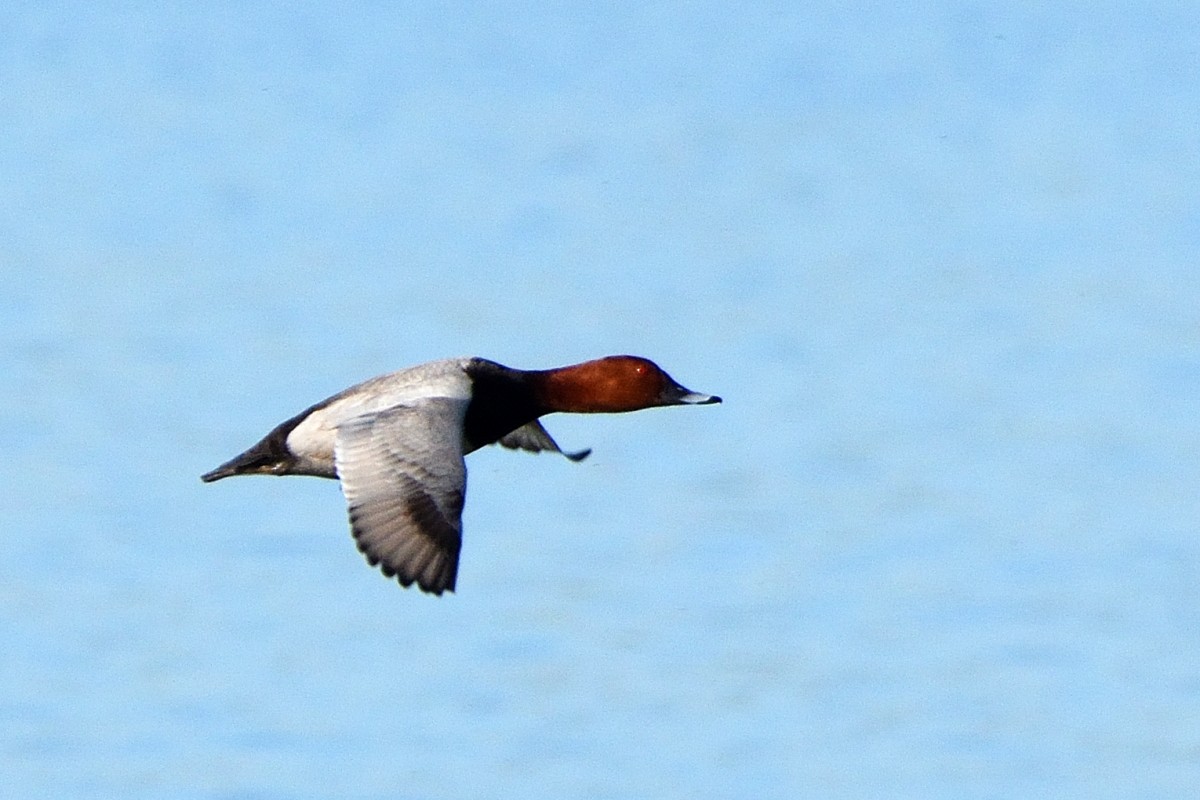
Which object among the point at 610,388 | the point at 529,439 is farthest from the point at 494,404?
the point at 529,439

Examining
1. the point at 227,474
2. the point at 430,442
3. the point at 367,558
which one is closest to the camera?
the point at 367,558

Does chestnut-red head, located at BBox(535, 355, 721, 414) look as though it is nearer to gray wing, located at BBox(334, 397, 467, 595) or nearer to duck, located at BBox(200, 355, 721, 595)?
duck, located at BBox(200, 355, 721, 595)

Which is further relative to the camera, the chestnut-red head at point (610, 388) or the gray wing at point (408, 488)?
the chestnut-red head at point (610, 388)

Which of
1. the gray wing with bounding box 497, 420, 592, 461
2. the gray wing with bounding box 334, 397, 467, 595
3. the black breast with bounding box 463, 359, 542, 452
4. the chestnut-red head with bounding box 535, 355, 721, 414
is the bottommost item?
the gray wing with bounding box 334, 397, 467, 595

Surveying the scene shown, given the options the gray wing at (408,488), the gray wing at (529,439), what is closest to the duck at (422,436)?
the gray wing at (408,488)

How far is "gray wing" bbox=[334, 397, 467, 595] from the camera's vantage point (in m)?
A: 6.48

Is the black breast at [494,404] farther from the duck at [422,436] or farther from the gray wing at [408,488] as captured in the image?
the gray wing at [408,488]

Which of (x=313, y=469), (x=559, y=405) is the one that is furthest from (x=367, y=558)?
(x=559, y=405)

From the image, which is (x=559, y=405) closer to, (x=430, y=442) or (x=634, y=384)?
(x=634, y=384)

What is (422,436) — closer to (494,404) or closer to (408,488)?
(408,488)

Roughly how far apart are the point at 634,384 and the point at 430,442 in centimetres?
113

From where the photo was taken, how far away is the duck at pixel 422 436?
6.56 m

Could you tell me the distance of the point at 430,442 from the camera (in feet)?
22.9

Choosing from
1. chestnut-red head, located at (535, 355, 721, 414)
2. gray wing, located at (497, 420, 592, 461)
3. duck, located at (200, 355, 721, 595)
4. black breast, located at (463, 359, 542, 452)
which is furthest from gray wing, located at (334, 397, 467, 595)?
gray wing, located at (497, 420, 592, 461)
